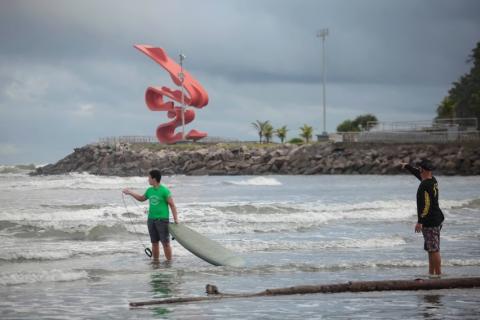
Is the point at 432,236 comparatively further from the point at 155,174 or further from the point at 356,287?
the point at 155,174

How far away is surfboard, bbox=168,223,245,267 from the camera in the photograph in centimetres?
1292

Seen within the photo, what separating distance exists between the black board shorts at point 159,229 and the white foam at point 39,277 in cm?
149

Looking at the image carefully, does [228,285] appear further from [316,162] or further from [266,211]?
[316,162]

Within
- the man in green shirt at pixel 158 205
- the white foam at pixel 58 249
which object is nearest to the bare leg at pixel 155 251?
the man in green shirt at pixel 158 205

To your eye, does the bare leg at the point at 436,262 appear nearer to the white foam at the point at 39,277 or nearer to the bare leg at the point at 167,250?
the bare leg at the point at 167,250

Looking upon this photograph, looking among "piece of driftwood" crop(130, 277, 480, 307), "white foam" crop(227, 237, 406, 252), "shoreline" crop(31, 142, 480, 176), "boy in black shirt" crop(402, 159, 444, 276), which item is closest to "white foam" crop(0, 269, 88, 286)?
"piece of driftwood" crop(130, 277, 480, 307)

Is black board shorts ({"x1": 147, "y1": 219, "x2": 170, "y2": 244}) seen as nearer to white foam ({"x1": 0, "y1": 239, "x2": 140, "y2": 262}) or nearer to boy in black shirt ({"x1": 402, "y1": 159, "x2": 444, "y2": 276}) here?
white foam ({"x1": 0, "y1": 239, "x2": 140, "y2": 262})

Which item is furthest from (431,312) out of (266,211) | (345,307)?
(266,211)

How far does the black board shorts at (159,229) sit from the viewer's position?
42.3ft

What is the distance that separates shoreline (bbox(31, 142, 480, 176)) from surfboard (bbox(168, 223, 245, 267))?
47056mm

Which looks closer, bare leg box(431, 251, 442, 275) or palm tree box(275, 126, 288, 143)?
bare leg box(431, 251, 442, 275)

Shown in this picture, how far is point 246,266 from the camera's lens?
1302 centimetres

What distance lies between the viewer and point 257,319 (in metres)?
8.50

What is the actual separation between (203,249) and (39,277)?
9.07 feet
